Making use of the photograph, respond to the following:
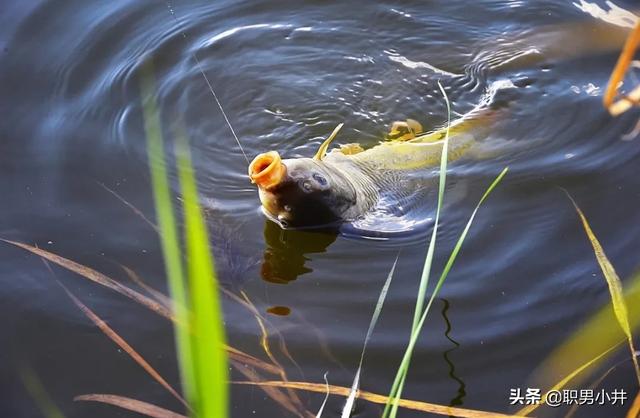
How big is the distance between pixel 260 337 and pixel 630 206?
204 centimetres

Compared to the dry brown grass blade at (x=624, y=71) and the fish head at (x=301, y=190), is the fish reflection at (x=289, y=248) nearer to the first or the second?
the fish head at (x=301, y=190)

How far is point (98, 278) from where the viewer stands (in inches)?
152

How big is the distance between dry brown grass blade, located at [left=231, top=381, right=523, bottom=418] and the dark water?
4 cm

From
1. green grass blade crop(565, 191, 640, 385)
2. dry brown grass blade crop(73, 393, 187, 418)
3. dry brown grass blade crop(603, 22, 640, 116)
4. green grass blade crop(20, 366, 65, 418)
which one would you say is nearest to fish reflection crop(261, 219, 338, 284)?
dry brown grass blade crop(73, 393, 187, 418)

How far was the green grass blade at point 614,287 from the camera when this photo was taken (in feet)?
11.3

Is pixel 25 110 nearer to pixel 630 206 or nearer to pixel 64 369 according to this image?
pixel 64 369

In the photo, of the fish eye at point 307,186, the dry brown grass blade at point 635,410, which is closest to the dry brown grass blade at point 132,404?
the fish eye at point 307,186

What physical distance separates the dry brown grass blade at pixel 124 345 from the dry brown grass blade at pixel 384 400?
265 millimetres

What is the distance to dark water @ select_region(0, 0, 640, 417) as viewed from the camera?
3490 mm

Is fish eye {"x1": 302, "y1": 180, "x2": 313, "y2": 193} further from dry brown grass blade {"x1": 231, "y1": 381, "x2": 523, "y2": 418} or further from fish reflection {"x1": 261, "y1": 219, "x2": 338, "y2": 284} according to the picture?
dry brown grass blade {"x1": 231, "y1": 381, "x2": 523, "y2": 418}

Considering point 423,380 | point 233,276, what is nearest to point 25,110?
point 233,276

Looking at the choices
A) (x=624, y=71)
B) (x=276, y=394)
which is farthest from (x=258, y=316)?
(x=624, y=71)

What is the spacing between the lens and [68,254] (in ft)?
13.2

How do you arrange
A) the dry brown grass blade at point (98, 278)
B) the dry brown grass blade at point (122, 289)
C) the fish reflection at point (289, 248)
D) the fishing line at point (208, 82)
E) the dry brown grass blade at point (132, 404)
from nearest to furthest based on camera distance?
1. the dry brown grass blade at point (132, 404)
2. the dry brown grass blade at point (122, 289)
3. the dry brown grass blade at point (98, 278)
4. the fish reflection at point (289, 248)
5. the fishing line at point (208, 82)
